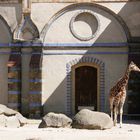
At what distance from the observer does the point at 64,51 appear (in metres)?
21.0

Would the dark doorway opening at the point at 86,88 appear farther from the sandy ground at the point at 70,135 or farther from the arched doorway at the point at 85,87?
the sandy ground at the point at 70,135

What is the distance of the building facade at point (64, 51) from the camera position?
20734 millimetres

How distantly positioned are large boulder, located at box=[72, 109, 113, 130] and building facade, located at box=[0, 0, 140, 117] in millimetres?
6552

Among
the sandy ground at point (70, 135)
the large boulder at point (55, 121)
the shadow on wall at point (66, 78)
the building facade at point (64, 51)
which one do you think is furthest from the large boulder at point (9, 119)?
the shadow on wall at point (66, 78)

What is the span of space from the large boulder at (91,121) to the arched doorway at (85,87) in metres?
6.78

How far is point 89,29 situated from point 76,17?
0.88 metres

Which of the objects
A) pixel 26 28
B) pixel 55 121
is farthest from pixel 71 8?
pixel 55 121

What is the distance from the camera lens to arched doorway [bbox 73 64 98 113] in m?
21.1

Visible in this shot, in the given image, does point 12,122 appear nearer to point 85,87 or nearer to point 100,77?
point 85,87

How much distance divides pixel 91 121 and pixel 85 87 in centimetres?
732

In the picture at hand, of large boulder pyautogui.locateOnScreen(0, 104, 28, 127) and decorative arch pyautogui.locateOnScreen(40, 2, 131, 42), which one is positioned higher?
decorative arch pyautogui.locateOnScreen(40, 2, 131, 42)

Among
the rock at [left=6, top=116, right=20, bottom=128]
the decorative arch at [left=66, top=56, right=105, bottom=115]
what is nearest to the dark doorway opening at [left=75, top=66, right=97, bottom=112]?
the decorative arch at [left=66, top=56, right=105, bottom=115]

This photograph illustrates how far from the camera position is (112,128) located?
14.2 m

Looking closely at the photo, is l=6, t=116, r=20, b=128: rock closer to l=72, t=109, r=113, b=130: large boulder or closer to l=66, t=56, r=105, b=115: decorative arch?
l=72, t=109, r=113, b=130: large boulder
